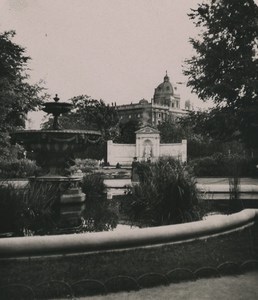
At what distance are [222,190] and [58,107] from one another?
5.02 meters

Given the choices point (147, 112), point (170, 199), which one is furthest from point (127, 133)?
point (170, 199)

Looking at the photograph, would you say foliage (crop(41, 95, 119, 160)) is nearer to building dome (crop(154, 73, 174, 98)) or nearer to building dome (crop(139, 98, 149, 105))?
building dome (crop(139, 98, 149, 105))

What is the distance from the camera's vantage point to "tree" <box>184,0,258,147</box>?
85.0ft

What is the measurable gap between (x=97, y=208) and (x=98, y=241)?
14.1ft

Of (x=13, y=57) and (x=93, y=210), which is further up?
(x=13, y=57)

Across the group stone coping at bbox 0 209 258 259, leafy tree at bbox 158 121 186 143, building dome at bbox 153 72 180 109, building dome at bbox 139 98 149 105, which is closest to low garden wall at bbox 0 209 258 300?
stone coping at bbox 0 209 258 259

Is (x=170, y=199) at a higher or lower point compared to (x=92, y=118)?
lower

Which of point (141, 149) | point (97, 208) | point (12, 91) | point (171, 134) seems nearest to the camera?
point (97, 208)

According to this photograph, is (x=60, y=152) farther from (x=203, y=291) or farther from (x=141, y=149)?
(x=141, y=149)

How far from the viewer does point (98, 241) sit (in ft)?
15.9

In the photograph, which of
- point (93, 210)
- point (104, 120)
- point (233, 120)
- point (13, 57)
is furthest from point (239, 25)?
point (104, 120)

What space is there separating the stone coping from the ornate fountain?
4.05 meters

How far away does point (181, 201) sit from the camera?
22.7 ft

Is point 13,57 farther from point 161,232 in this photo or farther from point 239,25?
point 161,232
